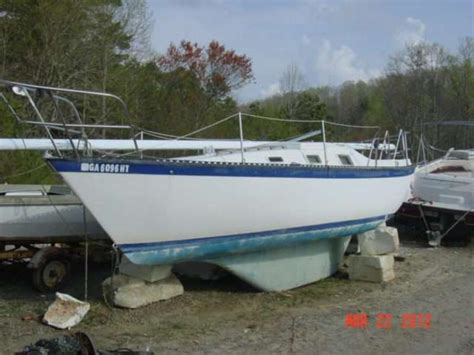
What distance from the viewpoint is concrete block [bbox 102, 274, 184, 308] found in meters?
7.14

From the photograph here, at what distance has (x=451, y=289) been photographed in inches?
342

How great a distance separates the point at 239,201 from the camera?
7.45 metres

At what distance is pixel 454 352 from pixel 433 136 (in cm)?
2803

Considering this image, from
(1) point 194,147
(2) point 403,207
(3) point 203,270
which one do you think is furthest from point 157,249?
(2) point 403,207

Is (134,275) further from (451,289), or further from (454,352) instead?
(451,289)

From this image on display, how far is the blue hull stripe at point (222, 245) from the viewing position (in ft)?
22.9

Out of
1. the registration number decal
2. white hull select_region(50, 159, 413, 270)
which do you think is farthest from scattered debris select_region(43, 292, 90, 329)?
the registration number decal

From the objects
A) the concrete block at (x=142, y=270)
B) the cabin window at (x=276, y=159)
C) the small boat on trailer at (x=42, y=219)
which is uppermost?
the cabin window at (x=276, y=159)

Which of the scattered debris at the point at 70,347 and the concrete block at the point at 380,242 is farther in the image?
the concrete block at the point at 380,242

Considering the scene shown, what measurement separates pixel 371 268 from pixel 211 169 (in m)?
3.19

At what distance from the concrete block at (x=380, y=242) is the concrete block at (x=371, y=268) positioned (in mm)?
137

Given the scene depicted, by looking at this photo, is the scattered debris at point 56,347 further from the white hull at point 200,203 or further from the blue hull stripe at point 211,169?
the blue hull stripe at point 211,169

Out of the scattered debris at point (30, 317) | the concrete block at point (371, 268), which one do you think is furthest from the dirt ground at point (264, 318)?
the concrete block at point (371, 268)

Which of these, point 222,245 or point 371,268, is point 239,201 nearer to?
point 222,245
